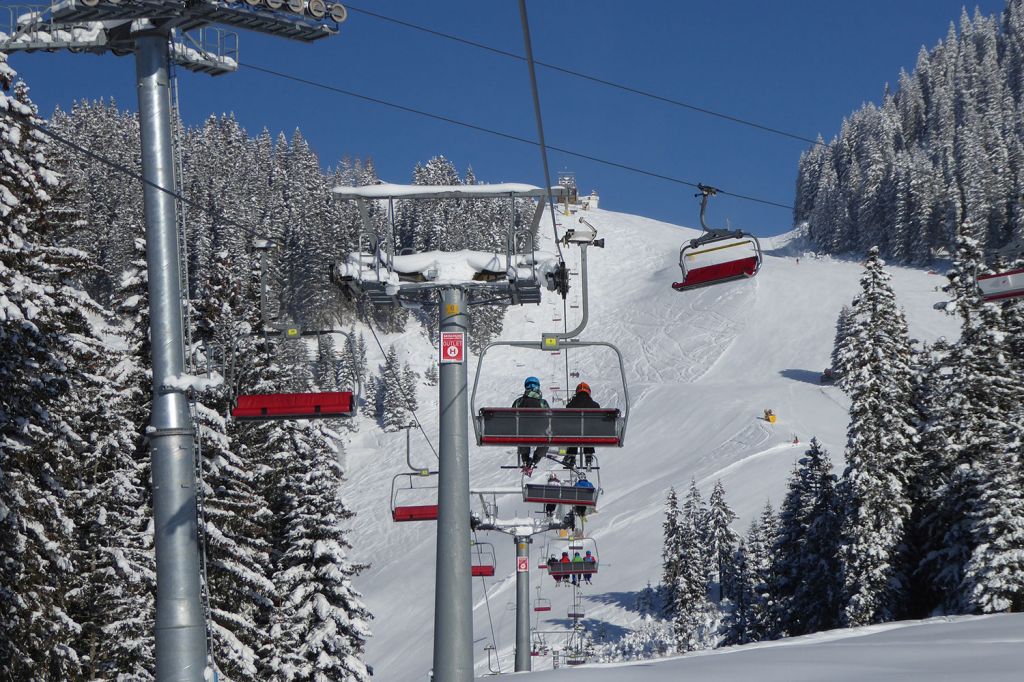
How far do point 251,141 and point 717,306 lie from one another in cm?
9491

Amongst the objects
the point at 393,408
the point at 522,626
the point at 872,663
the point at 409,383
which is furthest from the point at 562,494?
the point at 409,383

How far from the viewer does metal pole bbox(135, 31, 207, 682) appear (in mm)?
9578

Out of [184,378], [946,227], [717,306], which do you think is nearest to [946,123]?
[946,227]

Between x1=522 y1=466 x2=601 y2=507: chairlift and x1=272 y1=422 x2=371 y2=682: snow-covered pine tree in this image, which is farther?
x1=272 y1=422 x2=371 y2=682: snow-covered pine tree

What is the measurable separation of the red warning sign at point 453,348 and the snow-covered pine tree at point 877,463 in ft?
83.7

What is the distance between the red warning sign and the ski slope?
19554mm

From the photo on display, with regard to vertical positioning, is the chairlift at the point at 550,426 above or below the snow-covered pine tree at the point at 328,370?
below

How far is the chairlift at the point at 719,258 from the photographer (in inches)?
495

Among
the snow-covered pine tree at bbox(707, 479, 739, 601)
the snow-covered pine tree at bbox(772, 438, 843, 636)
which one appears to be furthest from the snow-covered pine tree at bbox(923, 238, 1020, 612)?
the snow-covered pine tree at bbox(707, 479, 739, 601)

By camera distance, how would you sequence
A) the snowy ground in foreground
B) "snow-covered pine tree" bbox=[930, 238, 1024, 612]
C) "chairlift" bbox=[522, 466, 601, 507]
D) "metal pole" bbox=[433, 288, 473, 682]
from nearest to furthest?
the snowy ground in foreground < "metal pole" bbox=[433, 288, 473, 682] < "chairlift" bbox=[522, 466, 601, 507] < "snow-covered pine tree" bbox=[930, 238, 1024, 612]

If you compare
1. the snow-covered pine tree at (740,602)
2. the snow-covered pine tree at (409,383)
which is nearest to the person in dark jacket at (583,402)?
the snow-covered pine tree at (740,602)

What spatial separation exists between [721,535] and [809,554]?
14.6 m

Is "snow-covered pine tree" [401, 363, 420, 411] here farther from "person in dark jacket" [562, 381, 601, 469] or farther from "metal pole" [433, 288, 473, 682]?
"metal pole" [433, 288, 473, 682]

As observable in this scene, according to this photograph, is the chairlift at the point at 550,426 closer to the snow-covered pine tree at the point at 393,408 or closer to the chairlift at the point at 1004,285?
the chairlift at the point at 1004,285
